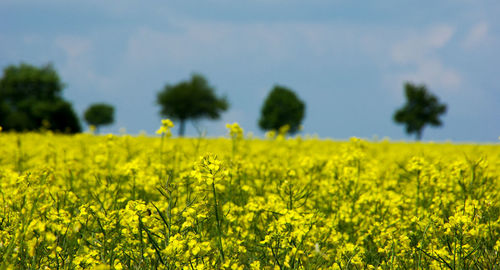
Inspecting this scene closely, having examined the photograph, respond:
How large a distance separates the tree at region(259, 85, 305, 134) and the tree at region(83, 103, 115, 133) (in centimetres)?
3055

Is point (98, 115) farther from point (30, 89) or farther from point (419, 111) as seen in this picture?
point (419, 111)

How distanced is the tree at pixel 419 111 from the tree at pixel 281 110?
41.4 ft

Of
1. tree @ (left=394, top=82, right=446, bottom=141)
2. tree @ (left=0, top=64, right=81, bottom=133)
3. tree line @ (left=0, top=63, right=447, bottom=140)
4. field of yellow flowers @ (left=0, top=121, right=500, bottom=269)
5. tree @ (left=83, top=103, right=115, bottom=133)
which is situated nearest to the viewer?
field of yellow flowers @ (left=0, top=121, right=500, bottom=269)

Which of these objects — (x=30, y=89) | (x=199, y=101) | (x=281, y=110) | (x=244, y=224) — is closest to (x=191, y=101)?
(x=199, y=101)

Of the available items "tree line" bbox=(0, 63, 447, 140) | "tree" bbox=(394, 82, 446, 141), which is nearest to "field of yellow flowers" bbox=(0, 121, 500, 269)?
"tree line" bbox=(0, 63, 447, 140)

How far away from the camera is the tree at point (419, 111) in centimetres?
5406

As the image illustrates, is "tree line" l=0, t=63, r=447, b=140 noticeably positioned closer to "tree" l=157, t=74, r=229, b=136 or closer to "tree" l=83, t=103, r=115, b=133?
"tree" l=157, t=74, r=229, b=136

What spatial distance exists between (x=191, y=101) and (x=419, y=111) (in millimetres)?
28421

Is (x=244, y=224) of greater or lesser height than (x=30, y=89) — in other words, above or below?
below

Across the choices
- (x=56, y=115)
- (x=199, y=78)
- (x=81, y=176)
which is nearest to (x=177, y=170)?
(x=81, y=176)

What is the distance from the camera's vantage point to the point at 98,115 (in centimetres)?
7294

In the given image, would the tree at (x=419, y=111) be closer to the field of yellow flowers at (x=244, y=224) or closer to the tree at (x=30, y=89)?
the tree at (x=30, y=89)

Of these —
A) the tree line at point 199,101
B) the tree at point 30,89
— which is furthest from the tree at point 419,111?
the tree at point 30,89

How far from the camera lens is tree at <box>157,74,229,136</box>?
52844 mm
